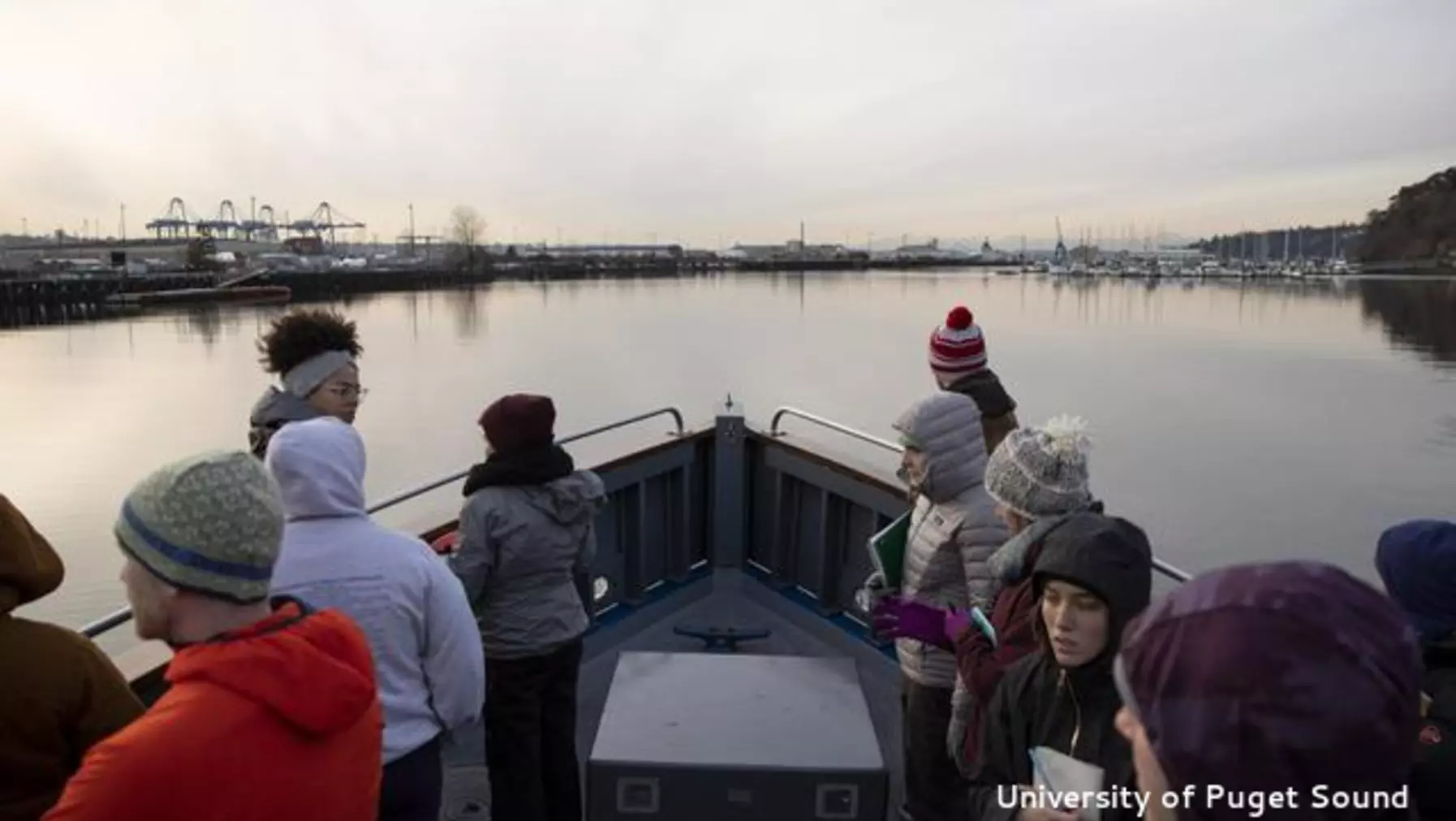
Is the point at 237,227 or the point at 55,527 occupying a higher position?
the point at 237,227

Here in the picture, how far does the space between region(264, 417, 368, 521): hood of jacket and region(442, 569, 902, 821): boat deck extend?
1.92 meters

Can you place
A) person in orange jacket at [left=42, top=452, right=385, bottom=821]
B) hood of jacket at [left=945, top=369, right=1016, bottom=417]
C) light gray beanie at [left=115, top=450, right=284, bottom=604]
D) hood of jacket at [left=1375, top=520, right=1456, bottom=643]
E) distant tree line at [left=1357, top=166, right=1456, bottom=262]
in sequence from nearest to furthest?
person in orange jacket at [left=42, top=452, right=385, bottom=821] → light gray beanie at [left=115, top=450, right=284, bottom=604] → hood of jacket at [left=1375, top=520, right=1456, bottom=643] → hood of jacket at [left=945, top=369, right=1016, bottom=417] → distant tree line at [left=1357, top=166, right=1456, bottom=262]

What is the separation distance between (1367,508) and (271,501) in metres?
20.0

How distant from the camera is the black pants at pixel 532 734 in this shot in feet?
A: 10.4

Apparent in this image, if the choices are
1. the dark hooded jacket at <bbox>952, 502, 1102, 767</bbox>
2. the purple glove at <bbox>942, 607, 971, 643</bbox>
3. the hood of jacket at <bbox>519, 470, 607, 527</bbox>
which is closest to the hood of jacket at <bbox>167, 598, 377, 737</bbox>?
the dark hooded jacket at <bbox>952, 502, 1102, 767</bbox>

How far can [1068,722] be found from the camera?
6.46ft

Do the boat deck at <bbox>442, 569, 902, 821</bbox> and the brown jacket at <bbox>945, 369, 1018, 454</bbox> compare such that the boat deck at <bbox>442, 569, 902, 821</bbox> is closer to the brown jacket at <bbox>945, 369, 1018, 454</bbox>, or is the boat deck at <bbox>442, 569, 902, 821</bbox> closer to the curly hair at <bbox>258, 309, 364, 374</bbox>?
the brown jacket at <bbox>945, 369, 1018, 454</bbox>

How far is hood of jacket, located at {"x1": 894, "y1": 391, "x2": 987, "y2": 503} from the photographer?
2.88 m

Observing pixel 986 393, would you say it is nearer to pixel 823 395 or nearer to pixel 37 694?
pixel 37 694

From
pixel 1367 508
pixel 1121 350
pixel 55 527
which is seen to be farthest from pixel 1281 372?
pixel 55 527

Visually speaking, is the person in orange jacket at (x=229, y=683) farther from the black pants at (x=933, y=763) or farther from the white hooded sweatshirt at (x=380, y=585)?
the black pants at (x=933, y=763)

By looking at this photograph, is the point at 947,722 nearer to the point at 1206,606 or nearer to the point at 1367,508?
the point at 1206,606

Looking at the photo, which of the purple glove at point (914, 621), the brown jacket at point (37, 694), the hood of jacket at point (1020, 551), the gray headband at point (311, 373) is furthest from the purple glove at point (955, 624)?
the gray headband at point (311, 373)

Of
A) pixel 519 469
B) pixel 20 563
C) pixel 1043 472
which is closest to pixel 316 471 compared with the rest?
pixel 20 563
